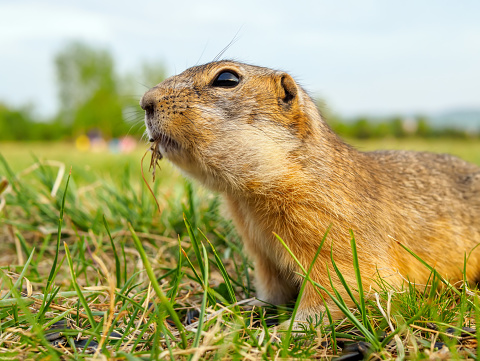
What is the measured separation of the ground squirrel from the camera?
313cm

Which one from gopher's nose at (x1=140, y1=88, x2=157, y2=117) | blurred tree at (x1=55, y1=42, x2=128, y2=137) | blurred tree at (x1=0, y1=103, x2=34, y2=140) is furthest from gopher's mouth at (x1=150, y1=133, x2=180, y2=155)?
blurred tree at (x1=0, y1=103, x2=34, y2=140)

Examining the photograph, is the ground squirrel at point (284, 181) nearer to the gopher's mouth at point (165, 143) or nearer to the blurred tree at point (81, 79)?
the gopher's mouth at point (165, 143)

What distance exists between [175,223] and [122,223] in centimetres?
62

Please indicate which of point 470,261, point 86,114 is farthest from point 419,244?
point 86,114

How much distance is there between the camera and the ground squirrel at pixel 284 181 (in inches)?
123

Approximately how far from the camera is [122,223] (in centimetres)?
506

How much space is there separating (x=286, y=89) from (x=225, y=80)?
52 centimetres

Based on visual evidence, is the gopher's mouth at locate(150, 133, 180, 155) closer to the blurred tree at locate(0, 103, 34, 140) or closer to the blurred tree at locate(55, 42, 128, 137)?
the blurred tree at locate(55, 42, 128, 137)

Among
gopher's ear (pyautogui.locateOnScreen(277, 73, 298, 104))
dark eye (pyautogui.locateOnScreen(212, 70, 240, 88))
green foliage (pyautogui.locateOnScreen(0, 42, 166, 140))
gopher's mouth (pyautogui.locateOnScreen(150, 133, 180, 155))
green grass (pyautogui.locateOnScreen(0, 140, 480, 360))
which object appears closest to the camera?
green grass (pyautogui.locateOnScreen(0, 140, 480, 360))

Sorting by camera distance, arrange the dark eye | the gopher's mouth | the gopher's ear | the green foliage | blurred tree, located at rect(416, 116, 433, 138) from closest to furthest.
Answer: the gopher's mouth
the dark eye
the gopher's ear
blurred tree, located at rect(416, 116, 433, 138)
the green foliage

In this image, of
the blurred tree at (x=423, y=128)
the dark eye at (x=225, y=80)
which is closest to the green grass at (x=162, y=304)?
the dark eye at (x=225, y=80)

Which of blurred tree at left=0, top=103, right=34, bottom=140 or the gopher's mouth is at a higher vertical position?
the gopher's mouth

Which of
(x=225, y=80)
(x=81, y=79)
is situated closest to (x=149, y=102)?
(x=225, y=80)

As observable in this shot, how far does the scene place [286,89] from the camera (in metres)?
3.54
